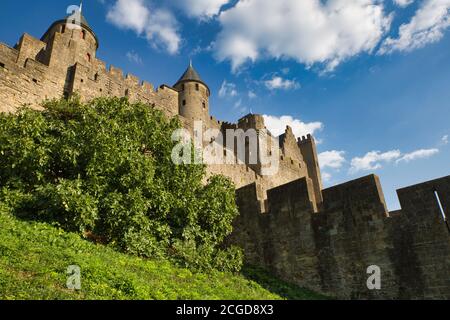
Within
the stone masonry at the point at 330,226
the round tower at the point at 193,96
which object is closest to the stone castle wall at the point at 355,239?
the stone masonry at the point at 330,226

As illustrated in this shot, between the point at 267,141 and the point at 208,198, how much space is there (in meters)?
18.2

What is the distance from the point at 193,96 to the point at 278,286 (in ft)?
75.3

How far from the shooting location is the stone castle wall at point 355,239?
33.0ft

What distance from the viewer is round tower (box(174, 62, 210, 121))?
101 feet

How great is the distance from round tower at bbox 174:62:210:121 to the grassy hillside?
69.5 ft

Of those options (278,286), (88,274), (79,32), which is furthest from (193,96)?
(88,274)

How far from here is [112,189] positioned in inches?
452

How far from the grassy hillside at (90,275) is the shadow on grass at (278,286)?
2.9 inches

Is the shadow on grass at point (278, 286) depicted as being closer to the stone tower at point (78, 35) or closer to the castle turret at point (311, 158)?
the stone tower at point (78, 35)
